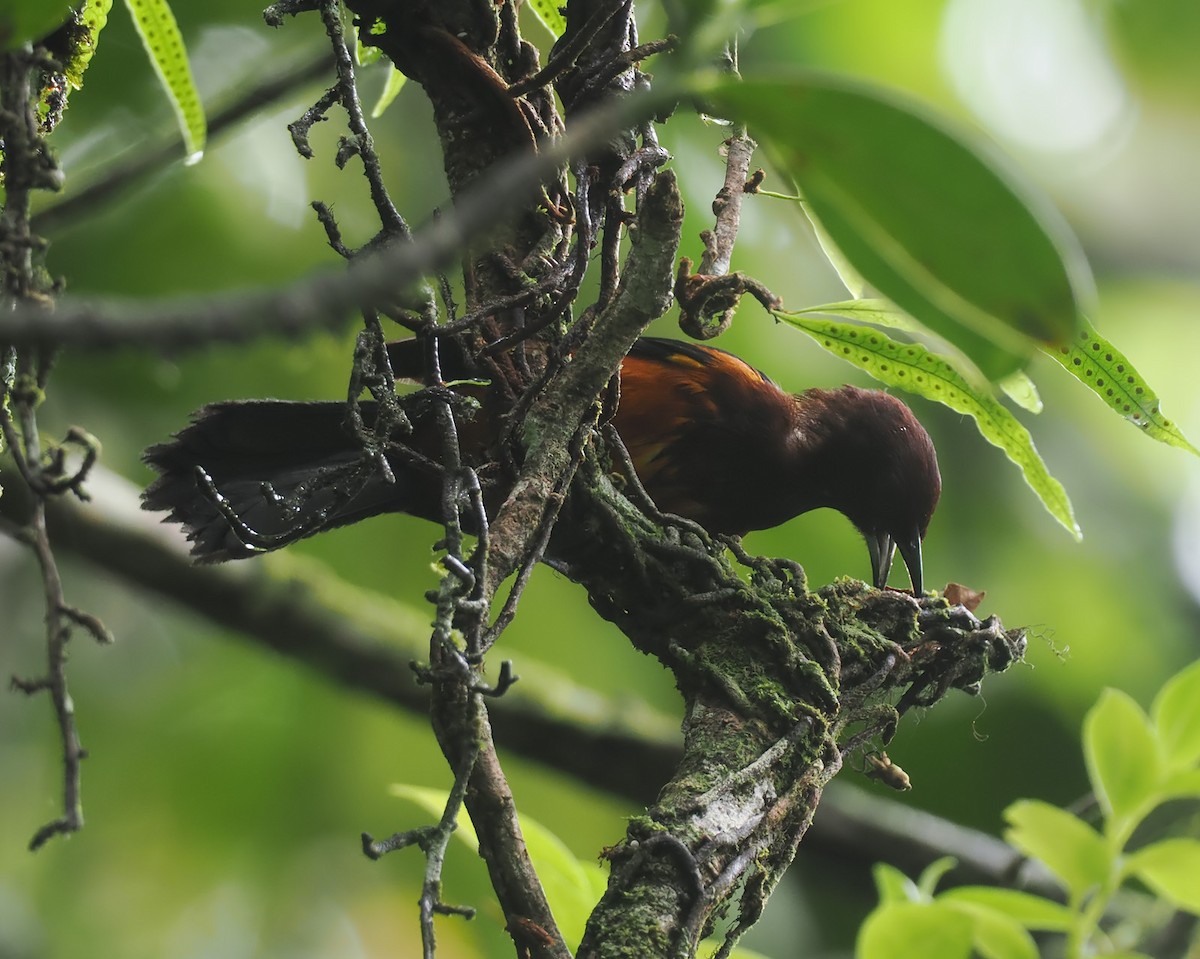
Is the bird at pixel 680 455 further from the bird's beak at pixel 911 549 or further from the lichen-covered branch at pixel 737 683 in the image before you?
the lichen-covered branch at pixel 737 683

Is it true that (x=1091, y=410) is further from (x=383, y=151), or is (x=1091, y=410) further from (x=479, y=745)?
(x=479, y=745)

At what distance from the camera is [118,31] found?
376 centimetres

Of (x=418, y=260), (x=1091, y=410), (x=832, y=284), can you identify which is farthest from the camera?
(x=1091, y=410)

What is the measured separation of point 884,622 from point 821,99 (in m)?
1.14

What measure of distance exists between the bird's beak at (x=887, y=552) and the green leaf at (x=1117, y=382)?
1.71 metres

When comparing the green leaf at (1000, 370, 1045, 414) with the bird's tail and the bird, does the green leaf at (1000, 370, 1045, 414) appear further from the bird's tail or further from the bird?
the bird's tail

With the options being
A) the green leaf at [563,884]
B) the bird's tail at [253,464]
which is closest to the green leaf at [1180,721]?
the green leaf at [563,884]

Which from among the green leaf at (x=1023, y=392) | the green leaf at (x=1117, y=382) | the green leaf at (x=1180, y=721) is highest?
the green leaf at (x=1023, y=392)

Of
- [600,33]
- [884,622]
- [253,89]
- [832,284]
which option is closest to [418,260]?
[600,33]

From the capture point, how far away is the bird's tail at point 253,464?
2.49 metres

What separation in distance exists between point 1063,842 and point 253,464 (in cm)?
186

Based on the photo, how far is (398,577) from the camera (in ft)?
15.4

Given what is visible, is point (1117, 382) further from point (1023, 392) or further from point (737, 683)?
point (737, 683)

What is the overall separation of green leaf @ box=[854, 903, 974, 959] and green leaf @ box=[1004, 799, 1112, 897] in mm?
112
